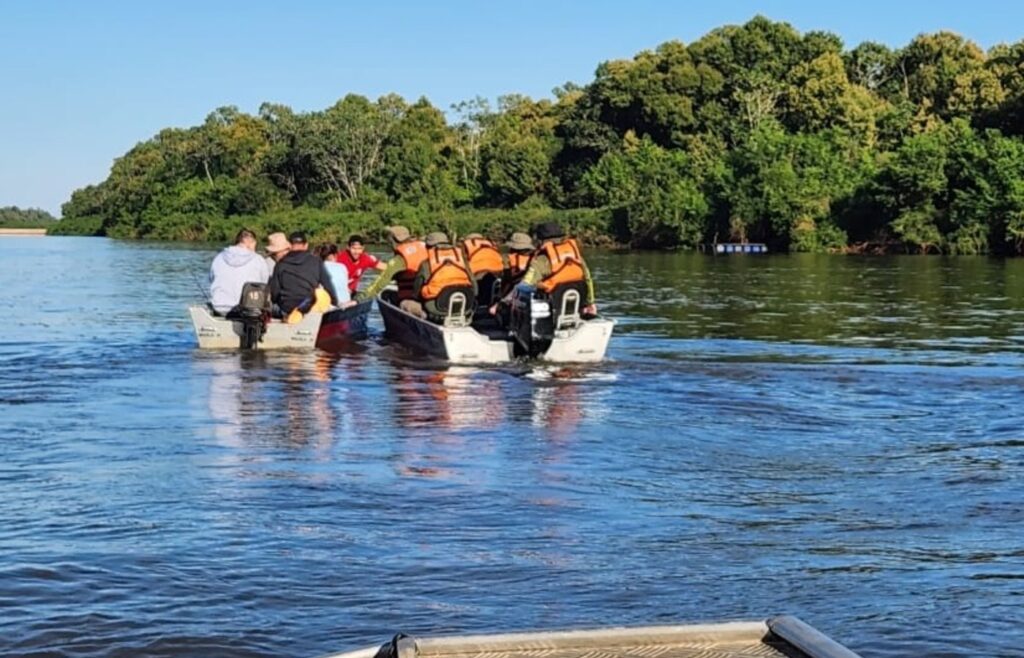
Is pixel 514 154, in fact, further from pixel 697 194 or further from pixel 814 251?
pixel 814 251

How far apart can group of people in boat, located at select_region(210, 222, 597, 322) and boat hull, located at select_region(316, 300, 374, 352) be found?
0.60 feet

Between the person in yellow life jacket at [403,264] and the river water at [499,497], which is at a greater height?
the person in yellow life jacket at [403,264]

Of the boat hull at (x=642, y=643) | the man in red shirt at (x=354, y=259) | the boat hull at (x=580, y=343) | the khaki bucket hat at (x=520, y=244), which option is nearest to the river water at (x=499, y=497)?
the boat hull at (x=580, y=343)

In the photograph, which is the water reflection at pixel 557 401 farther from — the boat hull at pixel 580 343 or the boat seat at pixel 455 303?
the boat seat at pixel 455 303

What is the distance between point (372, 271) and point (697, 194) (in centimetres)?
3135

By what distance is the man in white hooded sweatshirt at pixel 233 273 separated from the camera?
54.3 ft

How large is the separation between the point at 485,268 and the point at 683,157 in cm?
6014

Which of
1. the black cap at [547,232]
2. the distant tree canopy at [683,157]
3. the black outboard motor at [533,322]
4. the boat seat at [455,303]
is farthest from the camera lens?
the distant tree canopy at [683,157]

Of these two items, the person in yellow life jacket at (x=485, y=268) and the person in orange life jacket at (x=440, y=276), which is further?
the person in yellow life jacket at (x=485, y=268)

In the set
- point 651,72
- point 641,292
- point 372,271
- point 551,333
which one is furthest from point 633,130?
point 551,333

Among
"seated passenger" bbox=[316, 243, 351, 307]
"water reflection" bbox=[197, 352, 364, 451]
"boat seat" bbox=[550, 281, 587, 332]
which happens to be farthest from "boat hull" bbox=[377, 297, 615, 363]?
"seated passenger" bbox=[316, 243, 351, 307]

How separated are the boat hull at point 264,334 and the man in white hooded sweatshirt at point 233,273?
0.24m

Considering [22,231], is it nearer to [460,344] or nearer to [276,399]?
[460,344]

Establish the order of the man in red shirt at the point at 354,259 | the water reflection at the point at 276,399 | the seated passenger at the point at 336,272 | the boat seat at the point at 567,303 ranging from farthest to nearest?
the man in red shirt at the point at 354,259 → the seated passenger at the point at 336,272 → the boat seat at the point at 567,303 → the water reflection at the point at 276,399
